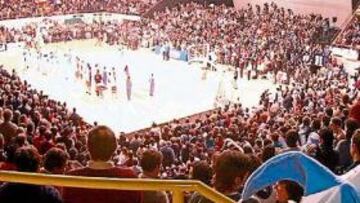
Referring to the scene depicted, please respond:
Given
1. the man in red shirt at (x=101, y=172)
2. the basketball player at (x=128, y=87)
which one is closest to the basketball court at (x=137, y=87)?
the basketball player at (x=128, y=87)

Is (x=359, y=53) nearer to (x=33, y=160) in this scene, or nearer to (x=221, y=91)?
(x=221, y=91)

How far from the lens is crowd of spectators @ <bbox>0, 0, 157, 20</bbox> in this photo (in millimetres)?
42438

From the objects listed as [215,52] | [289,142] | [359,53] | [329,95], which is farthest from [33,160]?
[215,52]

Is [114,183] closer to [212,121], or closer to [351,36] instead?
[212,121]

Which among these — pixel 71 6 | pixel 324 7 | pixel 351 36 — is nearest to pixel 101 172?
pixel 351 36

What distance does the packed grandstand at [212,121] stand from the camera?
443cm

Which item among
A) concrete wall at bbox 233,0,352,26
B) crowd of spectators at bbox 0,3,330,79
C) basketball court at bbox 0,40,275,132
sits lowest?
basketball court at bbox 0,40,275,132

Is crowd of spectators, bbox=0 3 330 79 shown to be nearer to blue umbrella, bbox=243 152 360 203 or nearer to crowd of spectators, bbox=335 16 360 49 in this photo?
crowd of spectators, bbox=335 16 360 49

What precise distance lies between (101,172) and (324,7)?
34984 mm

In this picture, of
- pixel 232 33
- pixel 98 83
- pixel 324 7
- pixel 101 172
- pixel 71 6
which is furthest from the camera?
pixel 71 6

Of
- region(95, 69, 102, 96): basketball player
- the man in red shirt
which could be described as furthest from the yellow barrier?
region(95, 69, 102, 96): basketball player

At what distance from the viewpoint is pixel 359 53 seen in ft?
96.6

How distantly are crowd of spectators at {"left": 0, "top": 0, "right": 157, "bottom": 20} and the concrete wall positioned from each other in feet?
29.6

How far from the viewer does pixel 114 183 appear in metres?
3.12
